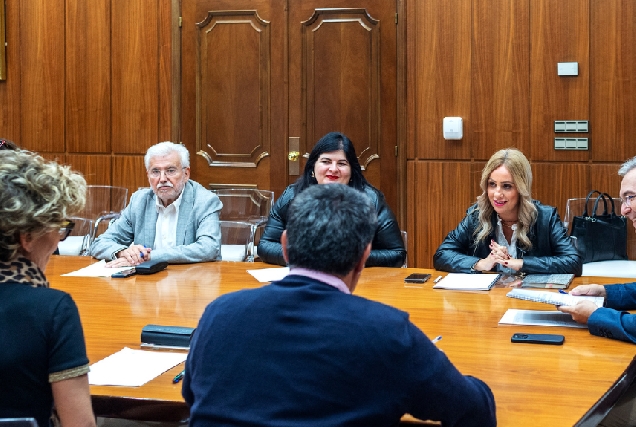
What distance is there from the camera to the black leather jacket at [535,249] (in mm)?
4164

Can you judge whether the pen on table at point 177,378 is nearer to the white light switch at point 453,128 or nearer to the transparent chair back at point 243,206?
the transparent chair back at point 243,206

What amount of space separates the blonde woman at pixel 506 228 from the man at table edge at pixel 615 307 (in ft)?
2.76

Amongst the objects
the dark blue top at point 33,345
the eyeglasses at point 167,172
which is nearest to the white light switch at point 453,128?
the eyeglasses at point 167,172

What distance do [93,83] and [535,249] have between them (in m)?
4.53

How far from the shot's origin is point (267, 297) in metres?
1.81

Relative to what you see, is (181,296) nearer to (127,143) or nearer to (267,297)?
(267,297)

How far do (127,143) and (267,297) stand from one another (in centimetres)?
601

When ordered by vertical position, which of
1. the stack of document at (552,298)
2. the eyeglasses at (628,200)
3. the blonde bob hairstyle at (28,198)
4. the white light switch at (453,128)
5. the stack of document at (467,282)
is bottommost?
the stack of document at (467,282)

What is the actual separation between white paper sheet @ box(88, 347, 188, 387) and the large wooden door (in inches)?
178

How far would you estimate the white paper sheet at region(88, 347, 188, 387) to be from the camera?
8.04 feet

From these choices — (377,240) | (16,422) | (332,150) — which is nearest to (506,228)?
(377,240)

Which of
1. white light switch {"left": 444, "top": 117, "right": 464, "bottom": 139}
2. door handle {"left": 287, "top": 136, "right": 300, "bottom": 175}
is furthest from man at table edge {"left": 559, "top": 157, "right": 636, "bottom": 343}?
door handle {"left": 287, "top": 136, "right": 300, "bottom": 175}

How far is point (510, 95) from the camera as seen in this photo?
264 inches

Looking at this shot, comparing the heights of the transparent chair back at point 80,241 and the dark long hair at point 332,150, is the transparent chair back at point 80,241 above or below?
below
